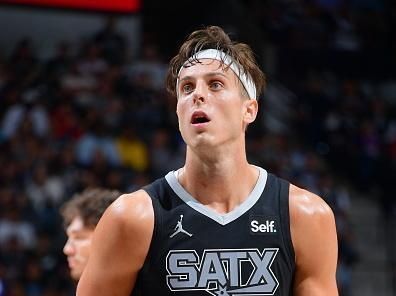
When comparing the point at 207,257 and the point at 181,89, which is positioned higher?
the point at 181,89

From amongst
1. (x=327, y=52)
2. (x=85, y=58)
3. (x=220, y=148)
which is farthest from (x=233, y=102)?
(x=327, y=52)

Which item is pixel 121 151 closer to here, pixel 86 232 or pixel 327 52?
pixel 327 52

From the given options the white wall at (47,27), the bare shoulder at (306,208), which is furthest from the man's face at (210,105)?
the white wall at (47,27)

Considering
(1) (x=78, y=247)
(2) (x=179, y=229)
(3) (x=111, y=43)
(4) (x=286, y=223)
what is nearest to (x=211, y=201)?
(2) (x=179, y=229)

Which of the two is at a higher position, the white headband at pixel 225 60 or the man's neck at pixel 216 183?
the white headband at pixel 225 60

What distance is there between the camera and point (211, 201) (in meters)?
3.59

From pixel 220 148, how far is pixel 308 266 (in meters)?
0.54

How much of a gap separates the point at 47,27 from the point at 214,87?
9753 mm

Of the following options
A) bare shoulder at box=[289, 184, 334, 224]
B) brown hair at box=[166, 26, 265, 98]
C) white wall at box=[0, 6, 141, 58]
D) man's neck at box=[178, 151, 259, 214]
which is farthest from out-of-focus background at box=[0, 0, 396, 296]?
bare shoulder at box=[289, 184, 334, 224]

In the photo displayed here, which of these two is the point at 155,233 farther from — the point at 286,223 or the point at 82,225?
the point at 82,225

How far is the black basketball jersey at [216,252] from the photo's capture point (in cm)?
343

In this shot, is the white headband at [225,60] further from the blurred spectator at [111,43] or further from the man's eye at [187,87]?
the blurred spectator at [111,43]

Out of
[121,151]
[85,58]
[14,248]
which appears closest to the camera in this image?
[14,248]

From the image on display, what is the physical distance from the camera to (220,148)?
355 centimetres
